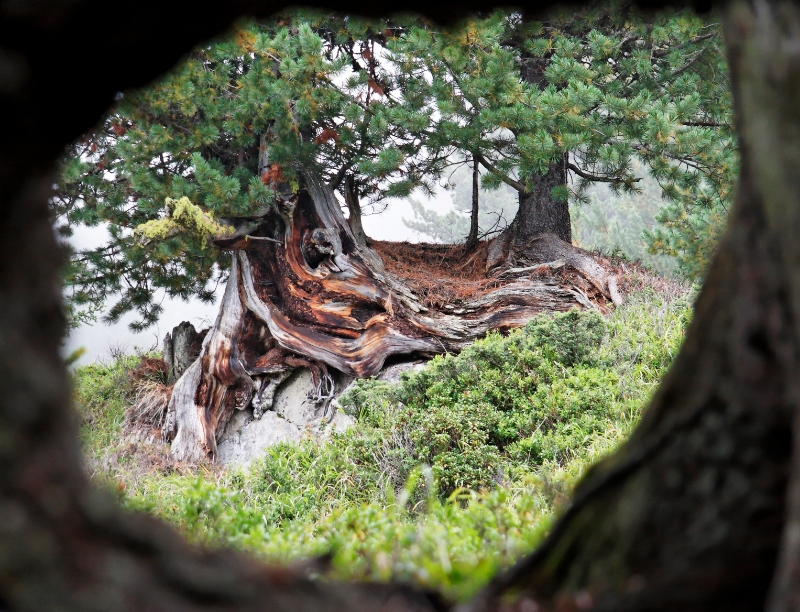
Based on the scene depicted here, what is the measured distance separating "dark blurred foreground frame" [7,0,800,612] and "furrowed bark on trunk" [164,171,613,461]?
294 inches

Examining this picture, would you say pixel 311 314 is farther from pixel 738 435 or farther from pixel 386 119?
pixel 738 435

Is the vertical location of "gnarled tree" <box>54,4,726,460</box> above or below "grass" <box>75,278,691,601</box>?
above

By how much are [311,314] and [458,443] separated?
3.99 m

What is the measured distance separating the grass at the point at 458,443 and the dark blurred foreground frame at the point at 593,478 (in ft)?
6.02

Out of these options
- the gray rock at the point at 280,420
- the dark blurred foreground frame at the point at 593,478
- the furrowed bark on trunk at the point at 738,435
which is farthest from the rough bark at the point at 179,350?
the furrowed bark on trunk at the point at 738,435

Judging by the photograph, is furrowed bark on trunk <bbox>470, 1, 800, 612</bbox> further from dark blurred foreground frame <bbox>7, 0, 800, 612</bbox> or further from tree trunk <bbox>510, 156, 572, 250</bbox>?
tree trunk <bbox>510, 156, 572, 250</bbox>

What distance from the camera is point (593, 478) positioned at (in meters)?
1.68

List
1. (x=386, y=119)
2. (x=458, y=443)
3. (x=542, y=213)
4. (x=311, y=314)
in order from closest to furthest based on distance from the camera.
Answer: (x=458, y=443), (x=386, y=119), (x=311, y=314), (x=542, y=213)

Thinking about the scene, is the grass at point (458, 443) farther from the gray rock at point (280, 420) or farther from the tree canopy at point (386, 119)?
the tree canopy at point (386, 119)

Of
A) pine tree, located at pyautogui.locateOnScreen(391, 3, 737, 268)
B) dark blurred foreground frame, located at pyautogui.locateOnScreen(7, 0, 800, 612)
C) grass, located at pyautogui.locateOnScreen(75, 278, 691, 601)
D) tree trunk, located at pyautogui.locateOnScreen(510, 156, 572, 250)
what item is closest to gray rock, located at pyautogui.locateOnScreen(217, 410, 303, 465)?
grass, located at pyautogui.locateOnScreen(75, 278, 691, 601)

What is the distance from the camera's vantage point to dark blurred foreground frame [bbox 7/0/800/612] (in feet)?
3.72

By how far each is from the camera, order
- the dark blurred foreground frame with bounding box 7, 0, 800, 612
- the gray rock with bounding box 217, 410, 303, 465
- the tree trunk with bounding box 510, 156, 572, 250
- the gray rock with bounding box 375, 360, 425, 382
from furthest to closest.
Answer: the tree trunk with bounding box 510, 156, 572, 250 < the gray rock with bounding box 217, 410, 303, 465 < the gray rock with bounding box 375, 360, 425, 382 < the dark blurred foreground frame with bounding box 7, 0, 800, 612

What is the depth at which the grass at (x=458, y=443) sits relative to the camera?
4211mm

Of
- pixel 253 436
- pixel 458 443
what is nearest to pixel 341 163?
pixel 253 436
